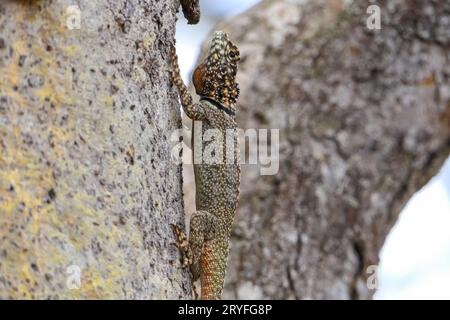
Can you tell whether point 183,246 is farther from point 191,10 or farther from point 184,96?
point 191,10

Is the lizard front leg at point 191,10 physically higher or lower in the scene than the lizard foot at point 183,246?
higher

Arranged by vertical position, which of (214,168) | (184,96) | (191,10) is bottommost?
(214,168)

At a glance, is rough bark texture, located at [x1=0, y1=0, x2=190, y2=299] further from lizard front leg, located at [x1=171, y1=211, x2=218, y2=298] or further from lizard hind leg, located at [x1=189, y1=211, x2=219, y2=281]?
lizard hind leg, located at [x1=189, y1=211, x2=219, y2=281]

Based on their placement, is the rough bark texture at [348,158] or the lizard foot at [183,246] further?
the rough bark texture at [348,158]

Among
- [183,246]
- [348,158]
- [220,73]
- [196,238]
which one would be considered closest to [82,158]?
[183,246]

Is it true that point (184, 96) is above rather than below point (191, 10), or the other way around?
below

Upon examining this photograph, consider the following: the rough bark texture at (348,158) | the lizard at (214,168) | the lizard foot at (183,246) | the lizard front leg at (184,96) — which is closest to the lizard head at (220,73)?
the lizard at (214,168)

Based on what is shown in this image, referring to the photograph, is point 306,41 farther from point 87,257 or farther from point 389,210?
point 87,257

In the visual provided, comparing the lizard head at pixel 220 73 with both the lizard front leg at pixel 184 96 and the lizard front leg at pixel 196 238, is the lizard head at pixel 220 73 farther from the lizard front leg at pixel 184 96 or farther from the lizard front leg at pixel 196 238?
the lizard front leg at pixel 196 238
